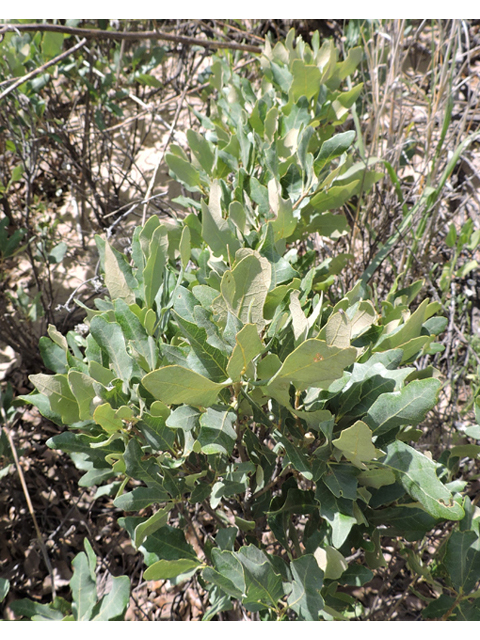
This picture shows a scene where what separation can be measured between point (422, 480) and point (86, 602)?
71 cm

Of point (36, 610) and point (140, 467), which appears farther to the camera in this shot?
point (36, 610)

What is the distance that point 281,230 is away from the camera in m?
1.09

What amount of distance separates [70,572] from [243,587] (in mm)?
1034

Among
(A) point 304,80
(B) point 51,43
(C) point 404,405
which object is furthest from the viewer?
(B) point 51,43

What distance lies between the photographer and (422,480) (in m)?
0.77

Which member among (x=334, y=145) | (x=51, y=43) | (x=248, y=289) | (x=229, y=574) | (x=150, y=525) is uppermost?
(x=51, y=43)

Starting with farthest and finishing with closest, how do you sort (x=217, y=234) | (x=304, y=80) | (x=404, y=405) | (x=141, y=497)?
(x=304, y=80)
(x=217, y=234)
(x=141, y=497)
(x=404, y=405)

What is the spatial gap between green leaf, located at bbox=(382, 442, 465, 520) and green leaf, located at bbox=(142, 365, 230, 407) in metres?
0.30

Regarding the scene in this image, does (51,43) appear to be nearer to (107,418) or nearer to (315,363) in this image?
(107,418)

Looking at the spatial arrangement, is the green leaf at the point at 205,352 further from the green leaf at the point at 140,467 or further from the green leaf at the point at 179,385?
the green leaf at the point at 140,467

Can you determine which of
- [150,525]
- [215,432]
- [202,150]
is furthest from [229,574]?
[202,150]

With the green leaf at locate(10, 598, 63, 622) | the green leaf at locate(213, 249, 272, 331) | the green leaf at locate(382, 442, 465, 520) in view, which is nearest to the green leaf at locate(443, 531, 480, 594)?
the green leaf at locate(382, 442, 465, 520)

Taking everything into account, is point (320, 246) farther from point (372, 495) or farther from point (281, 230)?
point (372, 495)

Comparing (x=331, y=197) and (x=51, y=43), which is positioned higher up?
(x=51, y=43)
